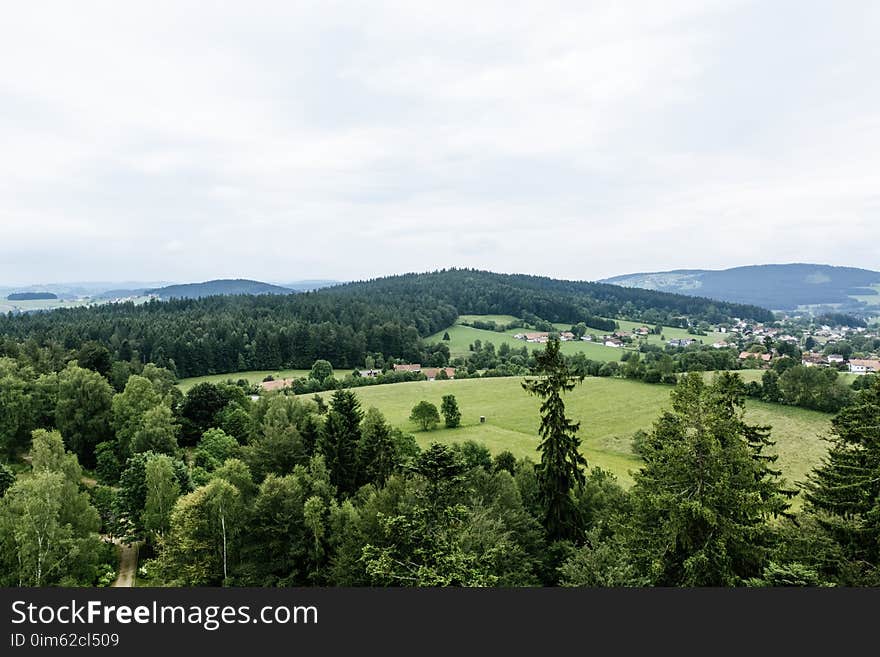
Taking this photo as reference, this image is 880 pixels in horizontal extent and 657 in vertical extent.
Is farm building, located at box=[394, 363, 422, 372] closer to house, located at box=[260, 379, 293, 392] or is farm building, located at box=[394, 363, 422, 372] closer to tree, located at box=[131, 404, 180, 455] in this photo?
house, located at box=[260, 379, 293, 392]

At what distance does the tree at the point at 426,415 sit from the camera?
6188cm

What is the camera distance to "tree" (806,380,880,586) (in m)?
14.4

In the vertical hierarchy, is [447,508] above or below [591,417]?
above

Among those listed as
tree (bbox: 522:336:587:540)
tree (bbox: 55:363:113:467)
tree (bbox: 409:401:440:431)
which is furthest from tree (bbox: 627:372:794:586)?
tree (bbox: 409:401:440:431)

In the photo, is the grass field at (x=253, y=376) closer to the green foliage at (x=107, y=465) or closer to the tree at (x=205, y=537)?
the green foliage at (x=107, y=465)

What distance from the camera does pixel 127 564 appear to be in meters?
29.4

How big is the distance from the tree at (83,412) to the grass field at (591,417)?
31.7 m

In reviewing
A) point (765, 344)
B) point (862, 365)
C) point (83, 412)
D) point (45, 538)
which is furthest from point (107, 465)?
point (765, 344)

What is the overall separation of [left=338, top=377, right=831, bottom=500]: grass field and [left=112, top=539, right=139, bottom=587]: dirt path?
3101 centimetres

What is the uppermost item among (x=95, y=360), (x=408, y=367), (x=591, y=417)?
(x=95, y=360)

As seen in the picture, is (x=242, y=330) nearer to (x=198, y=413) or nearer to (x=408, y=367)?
(x=408, y=367)

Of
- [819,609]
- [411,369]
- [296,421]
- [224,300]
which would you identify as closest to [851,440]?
[819,609]

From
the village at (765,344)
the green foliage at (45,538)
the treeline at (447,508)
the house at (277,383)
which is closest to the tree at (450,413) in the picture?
the treeline at (447,508)

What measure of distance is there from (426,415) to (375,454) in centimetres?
3002
